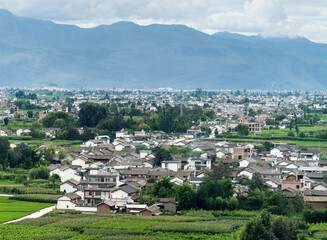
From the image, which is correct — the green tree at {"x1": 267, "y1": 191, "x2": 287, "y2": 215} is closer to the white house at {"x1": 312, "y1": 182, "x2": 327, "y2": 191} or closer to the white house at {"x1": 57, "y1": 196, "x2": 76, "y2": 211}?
the white house at {"x1": 312, "y1": 182, "x2": 327, "y2": 191}

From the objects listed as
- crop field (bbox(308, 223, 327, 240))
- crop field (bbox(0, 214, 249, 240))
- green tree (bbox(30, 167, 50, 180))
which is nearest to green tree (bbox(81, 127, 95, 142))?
green tree (bbox(30, 167, 50, 180))

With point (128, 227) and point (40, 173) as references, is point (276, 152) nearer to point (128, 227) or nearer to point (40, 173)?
point (40, 173)

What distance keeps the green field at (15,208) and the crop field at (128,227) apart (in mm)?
1300

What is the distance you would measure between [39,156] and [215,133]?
18671mm

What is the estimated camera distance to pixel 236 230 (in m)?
Answer: 20.9

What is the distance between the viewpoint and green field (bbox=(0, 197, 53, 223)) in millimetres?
23391

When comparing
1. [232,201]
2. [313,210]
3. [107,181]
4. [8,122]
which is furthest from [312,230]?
[8,122]

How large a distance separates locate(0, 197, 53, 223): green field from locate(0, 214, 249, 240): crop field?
1.30 m

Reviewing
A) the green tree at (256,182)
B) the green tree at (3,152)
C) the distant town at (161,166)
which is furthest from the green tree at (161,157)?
the green tree at (256,182)

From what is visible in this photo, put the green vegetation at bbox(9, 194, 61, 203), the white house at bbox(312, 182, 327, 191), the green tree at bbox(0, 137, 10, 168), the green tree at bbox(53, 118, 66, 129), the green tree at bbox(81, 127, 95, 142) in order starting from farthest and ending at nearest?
the green tree at bbox(53, 118, 66, 129) → the green tree at bbox(81, 127, 95, 142) → the green tree at bbox(0, 137, 10, 168) → the white house at bbox(312, 182, 327, 191) → the green vegetation at bbox(9, 194, 61, 203)

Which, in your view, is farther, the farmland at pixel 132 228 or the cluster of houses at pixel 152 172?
the cluster of houses at pixel 152 172

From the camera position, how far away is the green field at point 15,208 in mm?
23391

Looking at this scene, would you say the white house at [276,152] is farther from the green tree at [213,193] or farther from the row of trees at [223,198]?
the green tree at [213,193]

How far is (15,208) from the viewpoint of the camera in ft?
81.5
